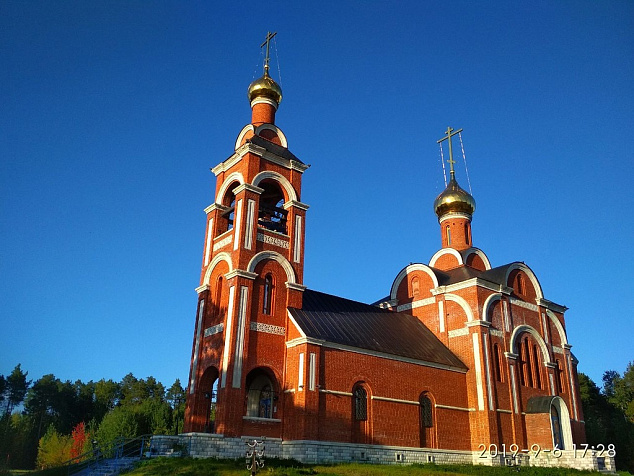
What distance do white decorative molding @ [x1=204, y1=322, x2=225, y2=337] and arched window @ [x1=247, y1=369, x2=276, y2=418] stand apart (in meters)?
1.84

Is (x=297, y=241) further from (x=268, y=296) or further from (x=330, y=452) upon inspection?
(x=330, y=452)

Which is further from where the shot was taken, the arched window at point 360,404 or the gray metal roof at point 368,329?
the gray metal roof at point 368,329

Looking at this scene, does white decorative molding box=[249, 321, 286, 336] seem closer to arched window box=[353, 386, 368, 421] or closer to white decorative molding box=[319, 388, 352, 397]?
white decorative molding box=[319, 388, 352, 397]

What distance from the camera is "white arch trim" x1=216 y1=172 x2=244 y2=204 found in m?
19.9

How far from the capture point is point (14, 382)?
48500mm

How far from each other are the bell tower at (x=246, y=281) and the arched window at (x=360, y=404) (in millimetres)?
2590

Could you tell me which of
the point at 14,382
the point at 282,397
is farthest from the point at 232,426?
the point at 14,382

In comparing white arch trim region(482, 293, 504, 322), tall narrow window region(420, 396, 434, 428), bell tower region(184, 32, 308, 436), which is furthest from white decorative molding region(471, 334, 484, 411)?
bell tower region(184, 32, 308, 436)

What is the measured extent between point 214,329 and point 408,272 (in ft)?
36.1

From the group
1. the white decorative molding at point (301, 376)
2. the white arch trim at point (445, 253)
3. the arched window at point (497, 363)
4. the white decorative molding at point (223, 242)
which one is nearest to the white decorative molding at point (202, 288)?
the white decorative molding at point (223, 242)

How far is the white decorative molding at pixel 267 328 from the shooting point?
17.6 metres

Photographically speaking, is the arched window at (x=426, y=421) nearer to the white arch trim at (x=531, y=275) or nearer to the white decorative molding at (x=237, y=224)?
the white arch trim at (x=531, y=275)

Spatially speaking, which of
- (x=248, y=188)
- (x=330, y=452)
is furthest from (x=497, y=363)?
(x=248, y=188)

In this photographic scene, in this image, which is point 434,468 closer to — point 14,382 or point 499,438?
point 499,438
